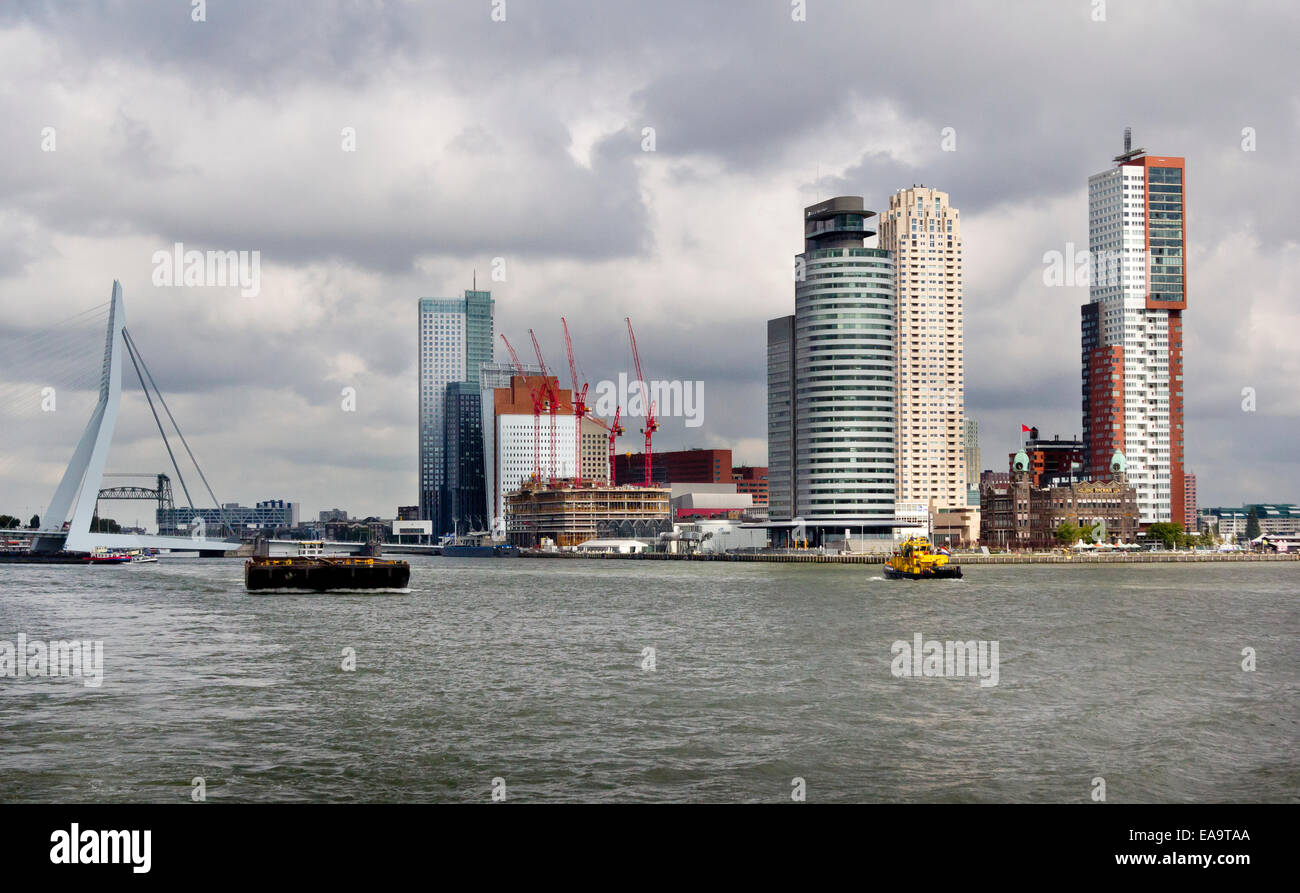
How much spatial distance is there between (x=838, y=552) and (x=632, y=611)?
114980mm

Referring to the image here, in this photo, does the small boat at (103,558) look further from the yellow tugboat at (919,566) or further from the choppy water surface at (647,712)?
the yellow tugboat at (919,566)

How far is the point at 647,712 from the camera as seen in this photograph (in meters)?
26.8

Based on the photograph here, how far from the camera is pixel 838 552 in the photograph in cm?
17438

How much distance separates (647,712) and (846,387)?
15709cm

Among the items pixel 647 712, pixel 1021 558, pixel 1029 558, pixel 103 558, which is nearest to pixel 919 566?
pixel 1021 558

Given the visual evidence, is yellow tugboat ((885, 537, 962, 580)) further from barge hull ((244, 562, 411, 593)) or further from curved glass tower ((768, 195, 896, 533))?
curved glass tower ((768, 195, 896, 533))

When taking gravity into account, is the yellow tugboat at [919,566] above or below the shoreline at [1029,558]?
above

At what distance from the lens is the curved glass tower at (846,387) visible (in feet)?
592

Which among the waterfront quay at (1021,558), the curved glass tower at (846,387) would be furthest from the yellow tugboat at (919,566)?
the curved glass tower at (846,387)

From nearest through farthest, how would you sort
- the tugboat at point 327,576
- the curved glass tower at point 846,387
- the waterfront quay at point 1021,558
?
the tugboat at point 327,576 < the waterfront quay at point 1021,558 < the curved glass tower at point 846,387

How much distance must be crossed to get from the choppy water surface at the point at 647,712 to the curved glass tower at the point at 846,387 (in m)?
124

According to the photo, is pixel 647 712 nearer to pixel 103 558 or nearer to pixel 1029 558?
pixel 103 558

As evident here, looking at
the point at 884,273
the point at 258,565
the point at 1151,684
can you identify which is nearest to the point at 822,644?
the point at 1151,684
